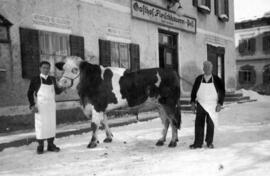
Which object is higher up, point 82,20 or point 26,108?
point 82,20

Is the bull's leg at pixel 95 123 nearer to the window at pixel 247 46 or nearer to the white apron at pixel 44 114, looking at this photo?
the white apron at pixel 44 114

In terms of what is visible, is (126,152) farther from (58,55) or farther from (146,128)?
(58,55)

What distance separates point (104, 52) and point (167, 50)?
13.9 feet

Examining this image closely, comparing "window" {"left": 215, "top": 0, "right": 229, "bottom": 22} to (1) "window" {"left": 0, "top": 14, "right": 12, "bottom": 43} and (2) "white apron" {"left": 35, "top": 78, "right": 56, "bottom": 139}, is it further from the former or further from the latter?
(2) "white apron" {"left": 35, "top": 78, "right": 56, "bottom": 139}

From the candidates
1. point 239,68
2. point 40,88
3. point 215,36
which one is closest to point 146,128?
point 40,88

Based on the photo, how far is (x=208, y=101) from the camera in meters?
5.24

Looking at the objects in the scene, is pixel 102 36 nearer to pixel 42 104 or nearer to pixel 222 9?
pixel 42 104

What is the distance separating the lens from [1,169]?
4.29 meters

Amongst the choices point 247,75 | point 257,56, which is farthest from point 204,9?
point 247,75

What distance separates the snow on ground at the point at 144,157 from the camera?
13.0 ft

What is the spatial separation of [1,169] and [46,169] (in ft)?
2.29

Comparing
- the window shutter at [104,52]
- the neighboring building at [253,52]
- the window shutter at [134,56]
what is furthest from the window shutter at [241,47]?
the window shutter at [104,52]

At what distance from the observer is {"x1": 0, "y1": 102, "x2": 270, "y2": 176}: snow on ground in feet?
13.0

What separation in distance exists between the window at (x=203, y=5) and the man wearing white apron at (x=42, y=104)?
36.5ft
